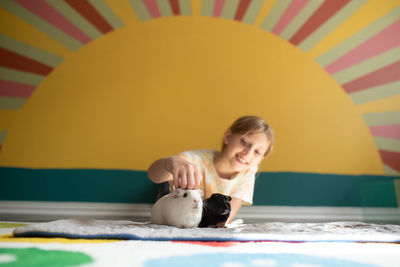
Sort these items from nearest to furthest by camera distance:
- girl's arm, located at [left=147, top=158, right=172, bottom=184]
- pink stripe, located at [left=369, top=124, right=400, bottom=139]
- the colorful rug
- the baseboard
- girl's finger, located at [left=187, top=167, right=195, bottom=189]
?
the colorful rug < girl's finger, located at [left=187, top=167, right=195, bottom=189] < girl's arm, located at [left=147, top=158, right=172, bottom=184] < the baseboard < pink stripe, located at [left=369, top=124, right=400, bottom=139]

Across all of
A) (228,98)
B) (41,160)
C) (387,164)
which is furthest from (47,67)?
(387,164)

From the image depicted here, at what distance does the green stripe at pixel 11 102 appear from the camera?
62.4 inches

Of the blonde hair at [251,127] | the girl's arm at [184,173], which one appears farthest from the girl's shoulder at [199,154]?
the girl's arm at [184,173]

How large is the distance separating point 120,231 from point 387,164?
4.68 ft

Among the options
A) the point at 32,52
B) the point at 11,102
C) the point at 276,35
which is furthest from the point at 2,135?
the point at 276,35

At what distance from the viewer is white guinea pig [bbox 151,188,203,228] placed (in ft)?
2.82

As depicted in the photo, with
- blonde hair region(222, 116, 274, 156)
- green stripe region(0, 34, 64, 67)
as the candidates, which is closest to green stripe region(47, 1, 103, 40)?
green stripe region(0, 34, 64, 67)

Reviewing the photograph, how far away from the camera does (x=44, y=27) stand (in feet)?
5.30

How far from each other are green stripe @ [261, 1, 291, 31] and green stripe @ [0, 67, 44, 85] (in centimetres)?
111

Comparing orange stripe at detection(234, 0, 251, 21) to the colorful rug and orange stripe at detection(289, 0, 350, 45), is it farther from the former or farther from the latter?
the colorful rug

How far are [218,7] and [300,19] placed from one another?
0.40 metres

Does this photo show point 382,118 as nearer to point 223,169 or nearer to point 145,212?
point 223,169

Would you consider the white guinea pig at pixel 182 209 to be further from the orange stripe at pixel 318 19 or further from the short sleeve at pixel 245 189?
the orange stripe at pixel 318 19

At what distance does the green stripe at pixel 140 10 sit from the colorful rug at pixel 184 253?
4.19ft
